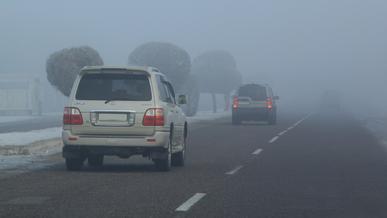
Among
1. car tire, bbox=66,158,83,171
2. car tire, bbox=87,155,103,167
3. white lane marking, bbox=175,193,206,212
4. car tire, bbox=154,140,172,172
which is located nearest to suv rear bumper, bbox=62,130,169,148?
car tire, bbox=154,140,172,172

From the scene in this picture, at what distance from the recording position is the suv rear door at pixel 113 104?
1348 cm

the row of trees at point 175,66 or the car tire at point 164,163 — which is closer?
the car tire at point 164,163

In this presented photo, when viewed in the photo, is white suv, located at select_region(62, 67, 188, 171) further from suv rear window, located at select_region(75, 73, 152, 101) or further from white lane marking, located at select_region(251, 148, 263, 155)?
white lane marking, located at select_region(251, 148, 263, 155)

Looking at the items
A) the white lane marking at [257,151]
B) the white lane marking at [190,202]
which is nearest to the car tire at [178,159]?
the white lane marking at [257,151]

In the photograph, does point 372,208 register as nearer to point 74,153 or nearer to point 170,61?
point 74,153

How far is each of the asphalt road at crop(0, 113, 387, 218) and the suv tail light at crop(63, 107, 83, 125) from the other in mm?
873

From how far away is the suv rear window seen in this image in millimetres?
13797

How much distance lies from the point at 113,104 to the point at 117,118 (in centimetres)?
27

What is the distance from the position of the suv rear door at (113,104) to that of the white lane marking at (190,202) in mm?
3089

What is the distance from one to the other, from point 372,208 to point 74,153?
5.85 meters

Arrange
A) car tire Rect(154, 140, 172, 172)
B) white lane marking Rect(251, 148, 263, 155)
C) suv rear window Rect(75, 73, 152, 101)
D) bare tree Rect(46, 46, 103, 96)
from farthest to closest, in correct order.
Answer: bare tree Rect(46, 46, 103, 96) → white lane marking Rect(251, 148, 263, 155) → car tire Rect(154, 140, 172, 172) → suv rear window Rect(75, 73, 152, 101)

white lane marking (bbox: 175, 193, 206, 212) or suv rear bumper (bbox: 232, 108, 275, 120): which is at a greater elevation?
white lane marking (bbox: 175, 193, 206, 212)

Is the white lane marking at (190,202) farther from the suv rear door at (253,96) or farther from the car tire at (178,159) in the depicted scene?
the suv rear door at (253,96)

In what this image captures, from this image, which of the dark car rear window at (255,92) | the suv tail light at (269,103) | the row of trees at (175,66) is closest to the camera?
the row of trees at (175,66)
